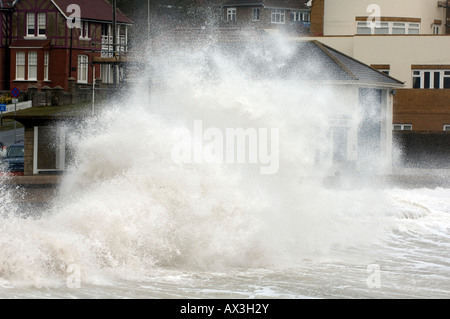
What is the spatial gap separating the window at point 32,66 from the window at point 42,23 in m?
2.03

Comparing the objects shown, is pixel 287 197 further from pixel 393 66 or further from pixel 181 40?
pixel 393 66

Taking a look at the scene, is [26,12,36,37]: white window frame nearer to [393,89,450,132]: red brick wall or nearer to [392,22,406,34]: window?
[392,22,406,34]: window

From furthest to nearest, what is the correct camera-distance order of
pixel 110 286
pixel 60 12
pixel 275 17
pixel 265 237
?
pixel 275 17 < pixel 60 12 < pixel 265 237 < pixel 110 286

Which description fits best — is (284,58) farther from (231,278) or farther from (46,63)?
(46,63)

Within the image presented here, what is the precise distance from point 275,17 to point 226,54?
60.0 metres

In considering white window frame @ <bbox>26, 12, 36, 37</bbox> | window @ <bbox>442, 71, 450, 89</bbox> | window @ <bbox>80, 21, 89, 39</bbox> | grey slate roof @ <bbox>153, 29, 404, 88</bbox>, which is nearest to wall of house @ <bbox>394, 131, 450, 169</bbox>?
grey slate roof @ <bbox>153, 29, 404, 88</bbox>

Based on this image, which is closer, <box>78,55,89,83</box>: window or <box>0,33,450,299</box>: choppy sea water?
<box>0,33,450,299</box>: choppy sea water

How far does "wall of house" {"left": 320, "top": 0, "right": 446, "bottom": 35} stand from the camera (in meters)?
45.1

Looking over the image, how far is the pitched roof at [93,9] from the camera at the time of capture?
→ 6128 cm

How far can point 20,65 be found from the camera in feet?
201

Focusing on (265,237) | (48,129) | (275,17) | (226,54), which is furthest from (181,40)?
(275,17)

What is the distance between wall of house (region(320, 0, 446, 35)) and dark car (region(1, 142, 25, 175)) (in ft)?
71.3

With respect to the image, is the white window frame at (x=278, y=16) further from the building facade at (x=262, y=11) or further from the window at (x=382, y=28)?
the window at (x=382, y=28)

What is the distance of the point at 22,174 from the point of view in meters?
27.2
